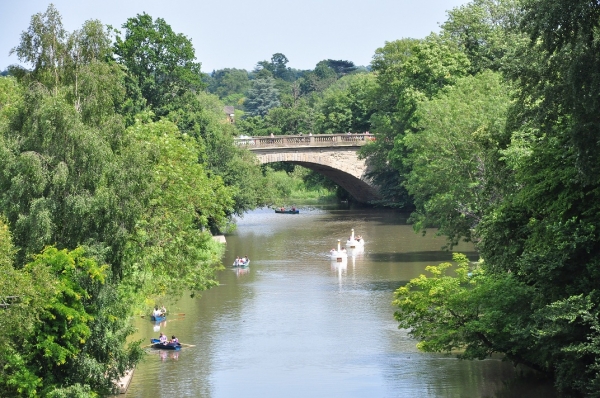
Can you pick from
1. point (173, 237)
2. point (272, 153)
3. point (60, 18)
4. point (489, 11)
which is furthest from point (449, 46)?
point (60, 18)

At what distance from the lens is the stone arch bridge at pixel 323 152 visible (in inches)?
3169

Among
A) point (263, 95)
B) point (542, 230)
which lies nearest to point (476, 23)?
point (542, 230)

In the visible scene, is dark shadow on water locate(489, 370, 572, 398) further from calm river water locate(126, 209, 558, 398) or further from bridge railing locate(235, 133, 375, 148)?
bridge railing locate(235, 133, 375, 148)

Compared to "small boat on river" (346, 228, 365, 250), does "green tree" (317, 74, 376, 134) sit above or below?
above

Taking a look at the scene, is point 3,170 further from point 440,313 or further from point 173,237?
point 440,313

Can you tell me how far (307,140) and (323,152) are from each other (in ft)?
5.23

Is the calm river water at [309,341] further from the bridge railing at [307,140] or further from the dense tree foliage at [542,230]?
the bridge railing at [307,140]

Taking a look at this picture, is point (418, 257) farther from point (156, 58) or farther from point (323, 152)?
point (323, 152)

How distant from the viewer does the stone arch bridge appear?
A: 8050 cm

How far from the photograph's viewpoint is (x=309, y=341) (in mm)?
37719

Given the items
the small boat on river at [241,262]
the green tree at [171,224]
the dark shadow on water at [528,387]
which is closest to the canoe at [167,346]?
the green tree at [171,224]

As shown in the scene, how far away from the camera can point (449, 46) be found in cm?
6856

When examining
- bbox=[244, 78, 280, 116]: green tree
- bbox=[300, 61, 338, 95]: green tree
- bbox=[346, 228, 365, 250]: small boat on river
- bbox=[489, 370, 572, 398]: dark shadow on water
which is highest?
bbox=[300, 61, 338, 95]: green tree

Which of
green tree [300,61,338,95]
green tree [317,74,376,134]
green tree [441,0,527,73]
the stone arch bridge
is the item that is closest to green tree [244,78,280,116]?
green tree [300,61,338,95]
